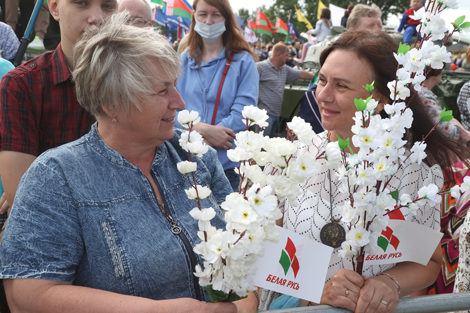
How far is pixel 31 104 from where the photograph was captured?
6.69 feet

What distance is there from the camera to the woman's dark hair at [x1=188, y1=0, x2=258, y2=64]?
326cm

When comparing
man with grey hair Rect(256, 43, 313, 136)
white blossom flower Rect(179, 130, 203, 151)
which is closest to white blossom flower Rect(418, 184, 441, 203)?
white blossom flower Rect(179, 130, 203, 151)

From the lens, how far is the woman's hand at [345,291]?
1.54 m

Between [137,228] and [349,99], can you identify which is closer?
[137,228]

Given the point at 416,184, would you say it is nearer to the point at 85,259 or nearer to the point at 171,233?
the point at 171,233

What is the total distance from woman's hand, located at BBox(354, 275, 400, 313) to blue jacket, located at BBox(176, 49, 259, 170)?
162 cm

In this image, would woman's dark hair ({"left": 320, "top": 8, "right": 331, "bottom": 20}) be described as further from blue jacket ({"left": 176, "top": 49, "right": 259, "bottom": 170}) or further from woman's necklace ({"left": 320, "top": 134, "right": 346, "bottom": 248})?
woman's necklace ({"left": 320, "top": 134, "right": 346, "bottom": 248})

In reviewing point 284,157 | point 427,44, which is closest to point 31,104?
point 284,157

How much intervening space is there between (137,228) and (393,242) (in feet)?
3.18

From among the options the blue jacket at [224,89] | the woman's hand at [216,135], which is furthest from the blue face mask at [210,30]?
the woman's hand at [216,135]

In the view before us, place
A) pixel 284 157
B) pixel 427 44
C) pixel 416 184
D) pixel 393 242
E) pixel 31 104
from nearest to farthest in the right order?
pixel 284 157 → pixel 427 44 → pixel 393 242 → pixel 416 184 → pixel 31 104

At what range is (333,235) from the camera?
6.02ft

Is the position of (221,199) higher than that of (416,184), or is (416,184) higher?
(416,184)

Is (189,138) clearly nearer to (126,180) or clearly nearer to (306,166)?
(306,166)
